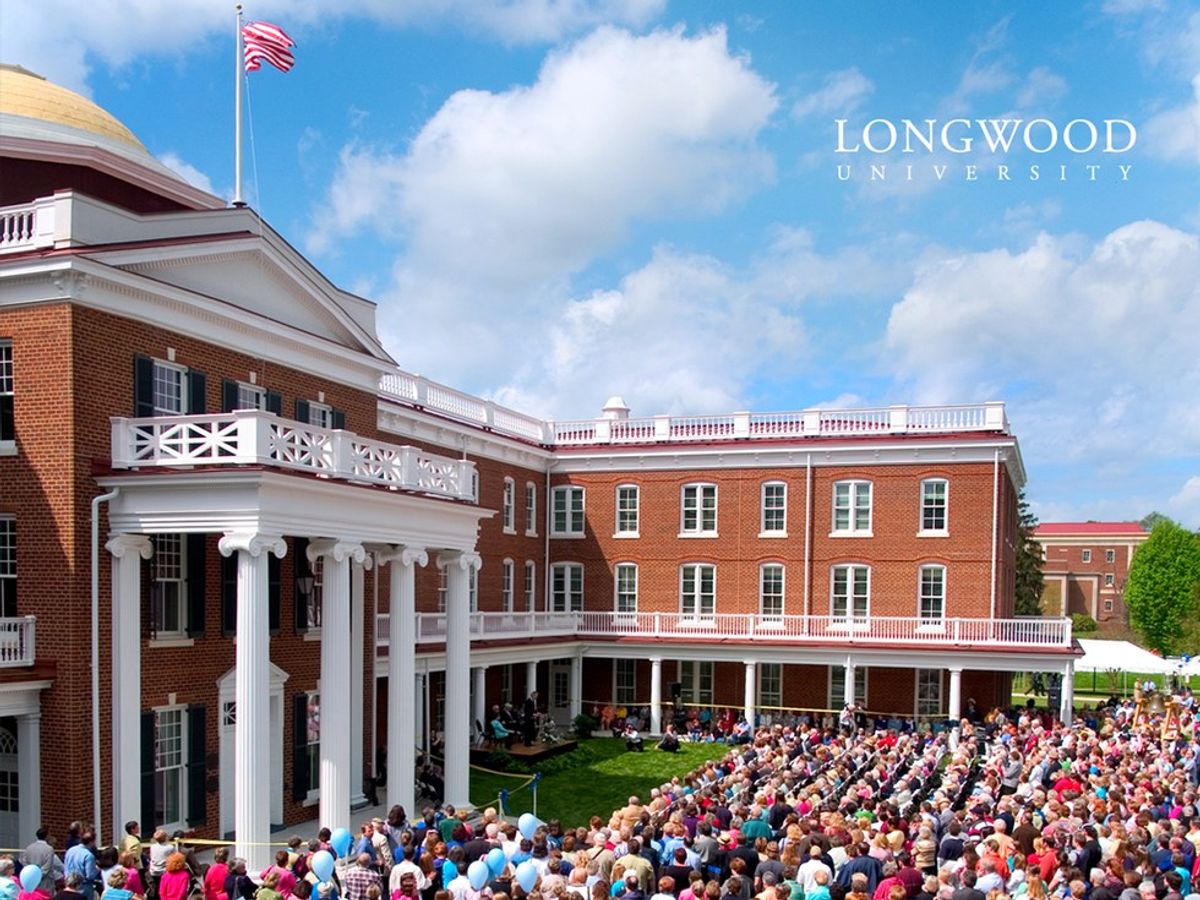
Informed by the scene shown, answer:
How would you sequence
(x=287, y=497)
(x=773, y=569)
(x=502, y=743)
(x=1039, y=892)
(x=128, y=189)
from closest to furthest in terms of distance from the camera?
(x=1039, y=892) < (x=287, y=497) < (x=128, y=189) < (x=502, y=743) < (x=773, y=569)

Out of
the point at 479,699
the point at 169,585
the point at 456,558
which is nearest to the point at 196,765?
the point at 169,585

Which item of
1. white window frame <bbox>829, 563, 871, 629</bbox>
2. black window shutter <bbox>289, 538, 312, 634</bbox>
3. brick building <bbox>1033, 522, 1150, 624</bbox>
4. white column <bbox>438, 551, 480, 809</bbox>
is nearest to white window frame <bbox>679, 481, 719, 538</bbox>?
white window frame <bbox>829, 563, 871, 629</bbox>

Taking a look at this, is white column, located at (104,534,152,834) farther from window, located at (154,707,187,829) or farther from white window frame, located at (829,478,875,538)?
white window frame, located at (829,478,875,538)

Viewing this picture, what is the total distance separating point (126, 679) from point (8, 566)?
8.57 ft

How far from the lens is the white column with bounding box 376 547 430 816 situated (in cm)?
2166

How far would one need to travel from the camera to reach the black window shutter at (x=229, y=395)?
21.2 m

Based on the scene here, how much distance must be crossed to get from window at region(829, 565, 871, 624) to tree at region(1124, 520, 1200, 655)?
63.2 meters

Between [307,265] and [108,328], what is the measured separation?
17.8 feet

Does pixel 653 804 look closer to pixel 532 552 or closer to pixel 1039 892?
pixel 1039 892

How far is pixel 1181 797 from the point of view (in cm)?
1909

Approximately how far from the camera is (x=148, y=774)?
1881 cm

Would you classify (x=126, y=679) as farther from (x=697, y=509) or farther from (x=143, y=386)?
(x=697, y=509)

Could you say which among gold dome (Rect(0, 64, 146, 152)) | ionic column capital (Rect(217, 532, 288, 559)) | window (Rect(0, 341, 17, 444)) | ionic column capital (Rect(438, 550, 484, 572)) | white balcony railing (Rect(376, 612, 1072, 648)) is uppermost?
gold dome (Rect(0, 64, 146, 152))

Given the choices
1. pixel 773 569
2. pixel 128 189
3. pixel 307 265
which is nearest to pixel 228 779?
pixel 307 265
